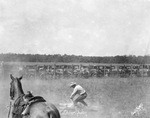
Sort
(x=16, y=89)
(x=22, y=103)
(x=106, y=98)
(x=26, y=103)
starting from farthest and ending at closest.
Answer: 1. (x=106, y=98)
2. (x=16, y=89)
3. (x=22, y=103)
4. (x=26, y=103)

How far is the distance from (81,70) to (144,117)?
2362 centimetres

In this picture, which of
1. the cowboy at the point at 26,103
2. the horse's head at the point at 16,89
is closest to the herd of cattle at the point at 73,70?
the horse's head at the point at 16,89

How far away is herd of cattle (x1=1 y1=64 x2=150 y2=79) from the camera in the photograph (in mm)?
36737

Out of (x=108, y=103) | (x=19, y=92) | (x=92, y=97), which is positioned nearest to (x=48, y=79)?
(x=92, y=97)

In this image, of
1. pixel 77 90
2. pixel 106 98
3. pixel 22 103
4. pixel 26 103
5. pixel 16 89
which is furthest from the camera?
pixel 106 98

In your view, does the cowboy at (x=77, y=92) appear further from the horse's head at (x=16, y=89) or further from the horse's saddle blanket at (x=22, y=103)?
the horse's saddle blanket at (x=22, y=103)

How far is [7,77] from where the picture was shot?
108 ft

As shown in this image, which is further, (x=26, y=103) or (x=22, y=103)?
(x=22, y=103)

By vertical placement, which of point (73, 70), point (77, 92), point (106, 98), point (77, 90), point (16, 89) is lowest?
point (106, 98)

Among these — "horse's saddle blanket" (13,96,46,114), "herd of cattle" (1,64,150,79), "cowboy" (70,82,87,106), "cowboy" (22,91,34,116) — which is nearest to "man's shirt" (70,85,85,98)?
"cowboy" (70,82,87,106)

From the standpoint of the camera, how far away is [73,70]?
39.8 metres

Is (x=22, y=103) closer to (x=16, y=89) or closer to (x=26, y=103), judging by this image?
(x=26, y=103)

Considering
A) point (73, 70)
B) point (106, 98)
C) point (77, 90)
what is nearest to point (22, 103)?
point (77, 90)

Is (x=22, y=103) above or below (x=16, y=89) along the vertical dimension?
below
